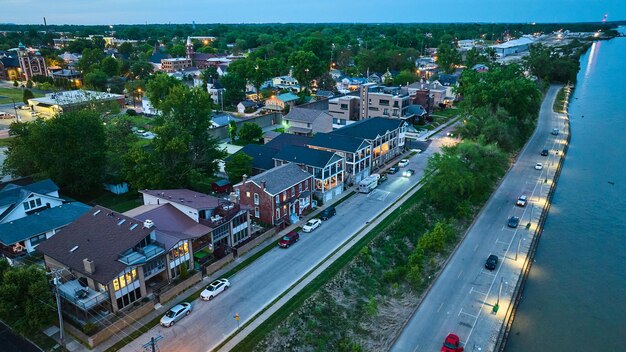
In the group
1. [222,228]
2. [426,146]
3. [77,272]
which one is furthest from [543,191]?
[77,272]

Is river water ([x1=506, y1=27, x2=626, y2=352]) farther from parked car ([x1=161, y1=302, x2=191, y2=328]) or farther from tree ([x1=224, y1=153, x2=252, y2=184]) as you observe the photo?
tree ([x1=224, y1=153, x2=252, y2=184])

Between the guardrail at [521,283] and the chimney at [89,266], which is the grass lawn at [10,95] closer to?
the chimney at [89,266]

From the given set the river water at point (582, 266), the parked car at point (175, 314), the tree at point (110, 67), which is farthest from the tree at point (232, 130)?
the tree at point (110, 67)

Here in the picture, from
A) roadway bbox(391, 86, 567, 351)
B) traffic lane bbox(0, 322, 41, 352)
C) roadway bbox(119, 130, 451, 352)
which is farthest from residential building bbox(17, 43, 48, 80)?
roadway bbox(391, 86, 567, 351)

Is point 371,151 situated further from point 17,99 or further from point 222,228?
→ point 17,99

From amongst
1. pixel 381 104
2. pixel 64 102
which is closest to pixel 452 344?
pixel 381 104

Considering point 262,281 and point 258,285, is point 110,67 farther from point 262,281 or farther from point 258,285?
point 258,285
